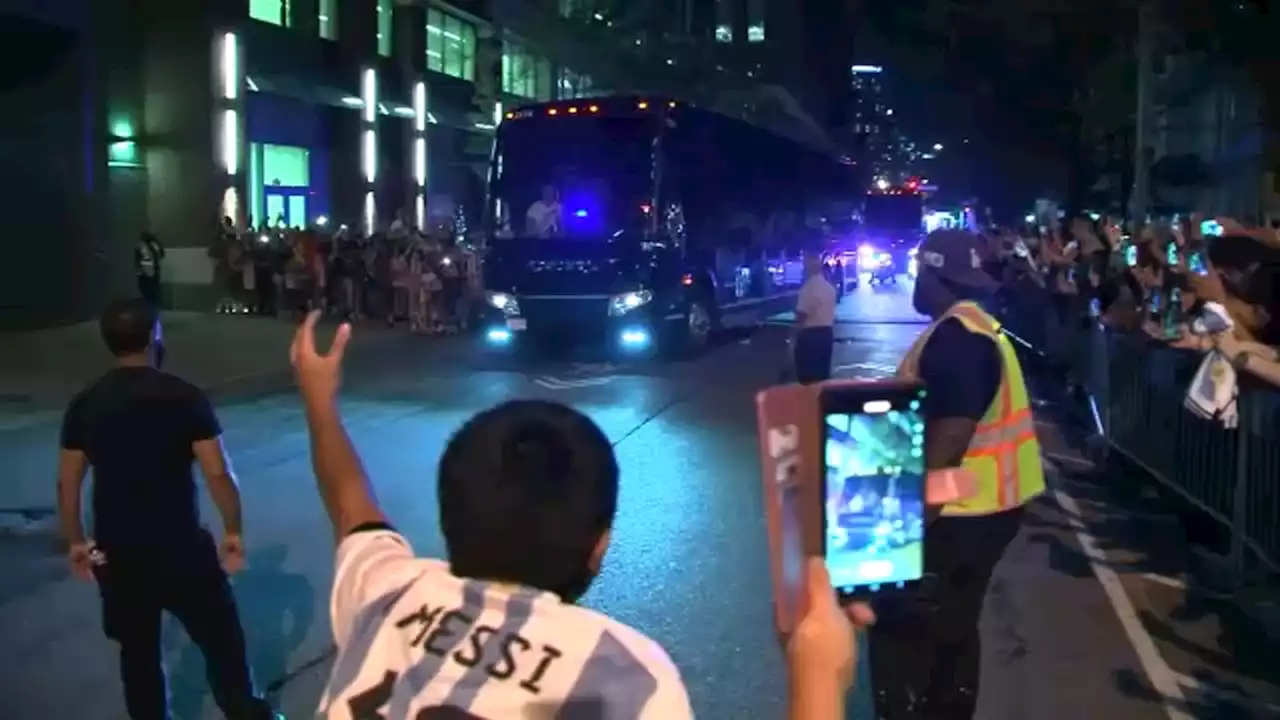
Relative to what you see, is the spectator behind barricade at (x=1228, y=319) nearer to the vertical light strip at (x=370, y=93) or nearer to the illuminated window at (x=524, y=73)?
Result: the vertical light strip at (x=370, y=93)

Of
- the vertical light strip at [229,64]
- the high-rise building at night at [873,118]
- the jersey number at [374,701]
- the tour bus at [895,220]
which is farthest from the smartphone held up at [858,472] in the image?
the high-rise building at night at [873,118]

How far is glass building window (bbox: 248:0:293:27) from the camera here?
112 ft

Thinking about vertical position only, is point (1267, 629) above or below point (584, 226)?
below

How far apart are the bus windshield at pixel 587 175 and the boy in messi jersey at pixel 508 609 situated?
20245mm

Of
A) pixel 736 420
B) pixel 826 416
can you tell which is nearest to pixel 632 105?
pixel 736 420

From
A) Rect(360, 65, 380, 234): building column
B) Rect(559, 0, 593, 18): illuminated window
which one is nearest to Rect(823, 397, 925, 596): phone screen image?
Rect(360, 65, 380, 234): building column

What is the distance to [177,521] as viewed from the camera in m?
5.10

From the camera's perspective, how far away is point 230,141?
32.3 metres

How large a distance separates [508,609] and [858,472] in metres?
1.56

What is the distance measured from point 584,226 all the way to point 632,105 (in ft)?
6.24

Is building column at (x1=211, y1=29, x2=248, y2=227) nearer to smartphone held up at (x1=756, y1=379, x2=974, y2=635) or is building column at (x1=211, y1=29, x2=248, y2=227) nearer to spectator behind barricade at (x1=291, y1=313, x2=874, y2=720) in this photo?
smartphone held up at (x1=756, y1=379, x2=974, y2=635)

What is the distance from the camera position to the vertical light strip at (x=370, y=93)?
38531 mm

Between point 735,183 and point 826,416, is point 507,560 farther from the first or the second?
point 735,183

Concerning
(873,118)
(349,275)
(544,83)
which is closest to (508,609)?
(349,275)
